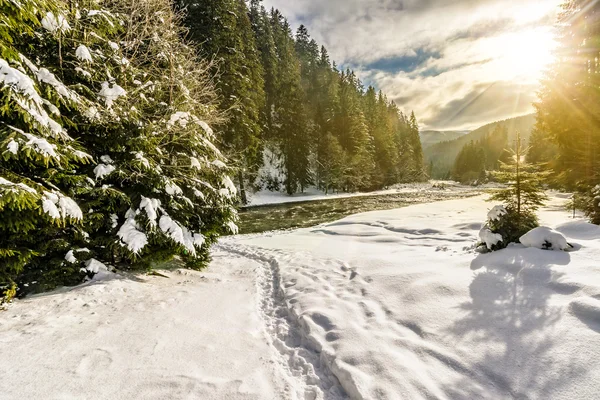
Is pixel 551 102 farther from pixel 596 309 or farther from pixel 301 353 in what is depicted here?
pixel 301 353

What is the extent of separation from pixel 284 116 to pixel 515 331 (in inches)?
1732

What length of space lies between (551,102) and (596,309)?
1481 cm

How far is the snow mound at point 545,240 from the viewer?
601 centimetres

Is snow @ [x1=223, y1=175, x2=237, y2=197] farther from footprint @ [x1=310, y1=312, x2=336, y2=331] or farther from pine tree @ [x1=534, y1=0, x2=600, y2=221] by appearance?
pine tree @ [x1=534, y1=0, x2=600, y2=221]

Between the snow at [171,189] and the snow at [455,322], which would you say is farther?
the snow at [171,189]

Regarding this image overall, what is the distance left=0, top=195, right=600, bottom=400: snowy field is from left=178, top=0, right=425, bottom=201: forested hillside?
2499 centimetres

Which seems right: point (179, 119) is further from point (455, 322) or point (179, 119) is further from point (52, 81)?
point (455, 322)

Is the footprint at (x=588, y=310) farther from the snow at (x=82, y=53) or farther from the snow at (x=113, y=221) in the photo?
the snow at (x=82, y=53)

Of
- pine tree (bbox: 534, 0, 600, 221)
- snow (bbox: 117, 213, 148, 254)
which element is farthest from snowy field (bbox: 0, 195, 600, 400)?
pine tree (bbox: 534, 0, 600, 221)

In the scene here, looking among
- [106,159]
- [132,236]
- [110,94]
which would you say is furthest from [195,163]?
[132,236]

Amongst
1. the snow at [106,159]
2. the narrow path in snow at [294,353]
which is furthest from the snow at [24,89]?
the narrow path in snow at [294,353]

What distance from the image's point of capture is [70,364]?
135 inches

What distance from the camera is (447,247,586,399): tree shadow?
9.68 ft

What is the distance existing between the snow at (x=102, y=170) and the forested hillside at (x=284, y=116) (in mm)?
23127
